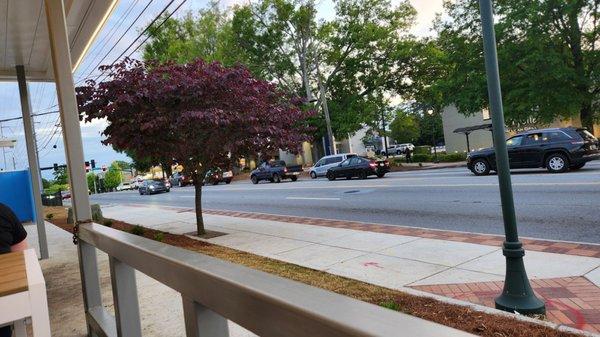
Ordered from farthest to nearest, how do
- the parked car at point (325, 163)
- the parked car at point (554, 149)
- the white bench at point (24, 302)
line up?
the parked car at point (325, 163)
the parked car at point (554, 149)
the white bench at point (24, 302)

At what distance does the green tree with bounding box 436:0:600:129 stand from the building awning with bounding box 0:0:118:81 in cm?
2255

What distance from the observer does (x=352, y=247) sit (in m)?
8.52

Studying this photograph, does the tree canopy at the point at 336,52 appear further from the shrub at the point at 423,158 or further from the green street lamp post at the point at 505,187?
the green street lamp post at the point at 505,187

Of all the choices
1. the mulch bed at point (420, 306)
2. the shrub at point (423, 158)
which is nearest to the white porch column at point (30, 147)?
the mulch bed at point (420, 306)

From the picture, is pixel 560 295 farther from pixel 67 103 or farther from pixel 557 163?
pixel 557 163

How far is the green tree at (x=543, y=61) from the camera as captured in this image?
24094 mm

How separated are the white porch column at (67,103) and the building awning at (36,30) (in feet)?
7.22

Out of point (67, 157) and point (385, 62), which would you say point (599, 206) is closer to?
point (67, 157)

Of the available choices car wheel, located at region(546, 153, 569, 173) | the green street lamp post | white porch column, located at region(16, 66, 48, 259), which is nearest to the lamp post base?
the green street lamp post

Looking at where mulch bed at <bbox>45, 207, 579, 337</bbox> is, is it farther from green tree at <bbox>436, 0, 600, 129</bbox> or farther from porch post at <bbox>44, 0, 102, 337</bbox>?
green tree at <bbox>436, 0, 600, 129</bbox>

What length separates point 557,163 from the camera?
57.2 feet

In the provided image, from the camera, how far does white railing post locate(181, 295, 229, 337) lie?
1.48 m

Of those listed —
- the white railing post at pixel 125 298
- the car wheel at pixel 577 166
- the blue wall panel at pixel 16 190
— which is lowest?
the car wheel at pixel 577 166

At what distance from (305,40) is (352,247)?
3010cm
